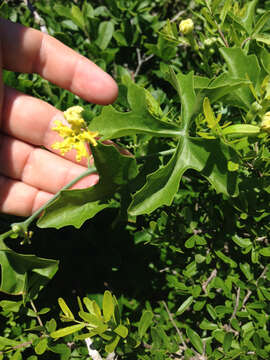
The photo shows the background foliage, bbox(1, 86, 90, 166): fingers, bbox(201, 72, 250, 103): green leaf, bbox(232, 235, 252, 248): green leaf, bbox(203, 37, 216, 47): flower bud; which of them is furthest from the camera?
bbox(1, 86, 90, 166): fingers

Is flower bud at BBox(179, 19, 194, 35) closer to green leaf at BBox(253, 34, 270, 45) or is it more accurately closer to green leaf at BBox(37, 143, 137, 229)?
green leaf at BBox(253, 34, 270, 45)

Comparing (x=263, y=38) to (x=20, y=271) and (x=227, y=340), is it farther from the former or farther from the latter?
(x=20, y=271)

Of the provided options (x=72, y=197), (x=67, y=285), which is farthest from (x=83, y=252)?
(x=72, y=197)

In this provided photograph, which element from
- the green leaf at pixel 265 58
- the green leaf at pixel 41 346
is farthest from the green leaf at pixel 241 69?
the green leaf at pixel 41 346

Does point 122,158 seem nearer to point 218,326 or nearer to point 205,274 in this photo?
point 205,274

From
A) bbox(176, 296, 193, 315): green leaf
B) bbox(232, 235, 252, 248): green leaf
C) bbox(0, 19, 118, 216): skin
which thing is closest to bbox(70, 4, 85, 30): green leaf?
bbox(0, 19, 118, 216): skin

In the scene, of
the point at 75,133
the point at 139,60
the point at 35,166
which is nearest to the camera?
the point at 75,133

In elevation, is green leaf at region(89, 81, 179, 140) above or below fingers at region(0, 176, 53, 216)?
above

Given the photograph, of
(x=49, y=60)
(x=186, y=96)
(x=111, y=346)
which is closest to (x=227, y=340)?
(x=111, y=346)

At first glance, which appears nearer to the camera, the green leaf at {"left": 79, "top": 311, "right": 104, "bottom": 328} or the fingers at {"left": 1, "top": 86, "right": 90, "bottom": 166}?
the green leaf at {"left": 79, "top": 311, "right": 104, "bottom": 328}
